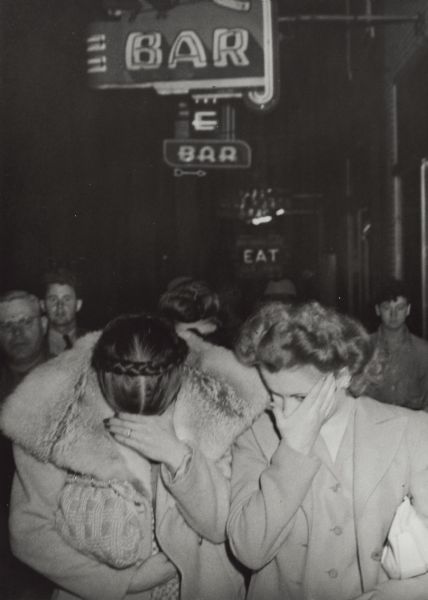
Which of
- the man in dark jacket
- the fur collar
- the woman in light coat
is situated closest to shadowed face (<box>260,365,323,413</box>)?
the woman in light coat

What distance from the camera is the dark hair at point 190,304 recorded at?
3945mm

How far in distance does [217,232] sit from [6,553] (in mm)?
18739

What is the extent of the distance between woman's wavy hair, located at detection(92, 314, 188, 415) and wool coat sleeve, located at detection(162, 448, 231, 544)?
224mm

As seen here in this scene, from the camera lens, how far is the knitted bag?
2115 mm

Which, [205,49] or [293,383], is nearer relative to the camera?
[293,383]

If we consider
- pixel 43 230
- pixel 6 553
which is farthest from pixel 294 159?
pixel 6 553

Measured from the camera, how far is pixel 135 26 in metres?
6.91

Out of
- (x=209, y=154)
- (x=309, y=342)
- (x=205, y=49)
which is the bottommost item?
(x=309, y=342)

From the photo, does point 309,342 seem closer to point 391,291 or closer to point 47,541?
point 47,541

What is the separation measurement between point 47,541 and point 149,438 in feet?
1.86

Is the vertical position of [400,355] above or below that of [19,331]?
below

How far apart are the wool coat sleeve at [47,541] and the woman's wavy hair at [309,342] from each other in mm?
847

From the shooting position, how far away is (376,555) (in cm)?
201

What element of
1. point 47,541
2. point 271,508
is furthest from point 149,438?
point 47,541
